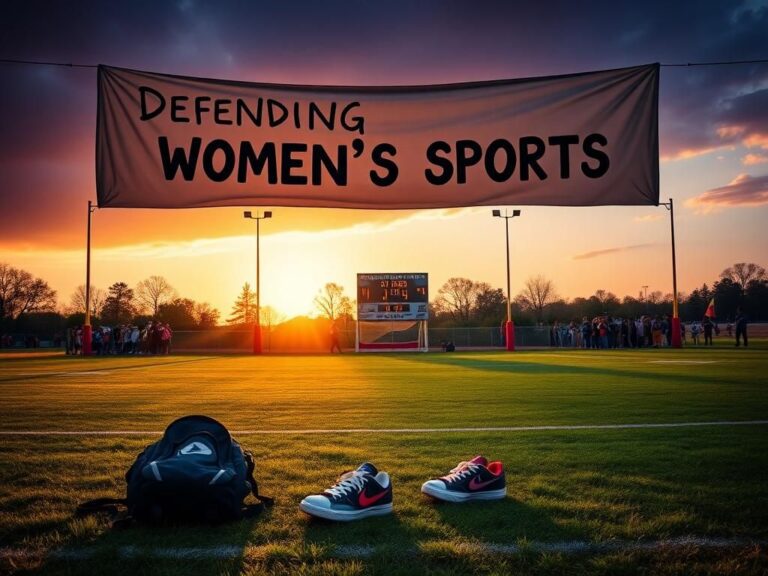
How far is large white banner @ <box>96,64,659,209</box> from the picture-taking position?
11.2 feet

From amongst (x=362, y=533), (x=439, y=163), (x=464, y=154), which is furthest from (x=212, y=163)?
(x=362, y=533)

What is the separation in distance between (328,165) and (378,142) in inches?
12.9

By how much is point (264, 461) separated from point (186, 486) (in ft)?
5.17

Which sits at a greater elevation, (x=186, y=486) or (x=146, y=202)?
(x=146, y=202)

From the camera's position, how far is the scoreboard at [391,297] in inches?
1518

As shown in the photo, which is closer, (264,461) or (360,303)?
(264,461)

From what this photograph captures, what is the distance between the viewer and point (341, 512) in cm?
307

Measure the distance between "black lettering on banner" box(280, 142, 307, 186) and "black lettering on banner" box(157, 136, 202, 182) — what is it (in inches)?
19.9

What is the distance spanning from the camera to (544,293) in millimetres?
90125

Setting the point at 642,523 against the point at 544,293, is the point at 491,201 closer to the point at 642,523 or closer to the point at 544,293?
the point at 642,523

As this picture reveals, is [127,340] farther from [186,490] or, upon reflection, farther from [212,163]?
[186,490]

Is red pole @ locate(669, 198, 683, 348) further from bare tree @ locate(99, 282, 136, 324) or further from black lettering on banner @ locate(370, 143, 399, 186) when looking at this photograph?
bare tree @ locate(99, 282, 136, 324)

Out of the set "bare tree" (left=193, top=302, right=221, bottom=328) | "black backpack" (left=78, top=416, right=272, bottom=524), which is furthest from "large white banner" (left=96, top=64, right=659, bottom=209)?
"bare tree" (left=193, top=302, right=221, bottom=328)

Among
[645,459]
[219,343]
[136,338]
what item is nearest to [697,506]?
[645,459]
